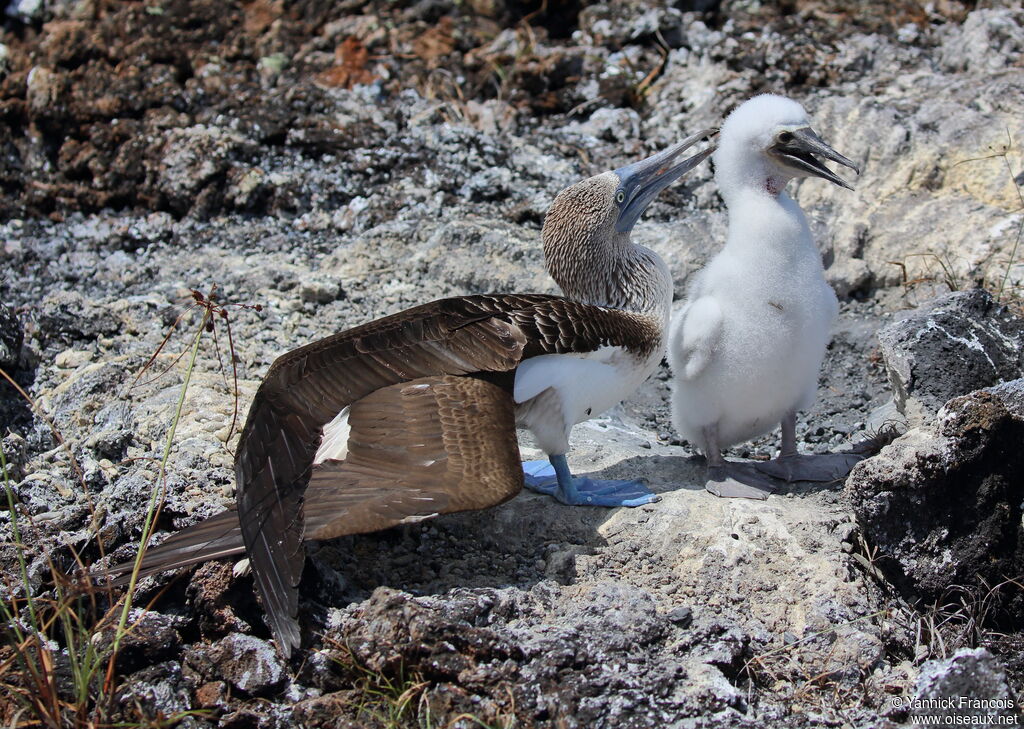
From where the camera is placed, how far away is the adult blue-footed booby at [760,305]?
13.6 ft

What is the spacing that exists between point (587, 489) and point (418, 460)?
34.6 inches

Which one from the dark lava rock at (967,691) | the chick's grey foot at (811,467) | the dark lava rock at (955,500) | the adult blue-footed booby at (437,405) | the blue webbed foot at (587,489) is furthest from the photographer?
the chick's grey foot at (811,467)

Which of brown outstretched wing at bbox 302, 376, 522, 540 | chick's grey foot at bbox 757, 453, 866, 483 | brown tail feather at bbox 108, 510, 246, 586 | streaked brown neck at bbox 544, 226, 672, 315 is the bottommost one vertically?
chick's grey foot at bbox 757, 453, 866, 483

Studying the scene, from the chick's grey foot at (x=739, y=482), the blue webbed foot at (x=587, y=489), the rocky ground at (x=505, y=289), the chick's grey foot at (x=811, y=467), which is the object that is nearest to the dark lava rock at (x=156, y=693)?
→ the rocky ground at (x=505, y=289)

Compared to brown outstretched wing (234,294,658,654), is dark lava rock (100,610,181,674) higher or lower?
lower

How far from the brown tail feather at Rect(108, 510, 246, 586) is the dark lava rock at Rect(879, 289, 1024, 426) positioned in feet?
8.88

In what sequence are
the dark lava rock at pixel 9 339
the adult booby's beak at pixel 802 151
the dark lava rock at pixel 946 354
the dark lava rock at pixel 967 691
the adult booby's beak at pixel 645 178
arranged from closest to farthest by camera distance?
the dark lava rock at pixel 967 691 < the adult booby's beak at pixel 802 151 < the dark lava rock at pixel 946 354 < the adult booby's beak at pixel 645 178 < the dark lava rock at pixel 9 339

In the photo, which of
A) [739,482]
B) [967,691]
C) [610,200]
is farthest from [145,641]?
[610,200]

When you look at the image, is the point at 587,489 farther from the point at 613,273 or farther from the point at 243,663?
the point at 243,663

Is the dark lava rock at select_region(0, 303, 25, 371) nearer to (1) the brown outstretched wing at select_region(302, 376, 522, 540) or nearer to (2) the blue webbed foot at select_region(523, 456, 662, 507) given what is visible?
(1) the brown outstretched wing at select_region(302, 376, 522, 540)

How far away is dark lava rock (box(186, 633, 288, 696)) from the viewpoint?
3.11 metres

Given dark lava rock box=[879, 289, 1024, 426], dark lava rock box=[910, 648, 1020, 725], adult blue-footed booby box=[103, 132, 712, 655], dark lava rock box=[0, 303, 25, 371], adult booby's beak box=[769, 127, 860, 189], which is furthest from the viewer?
dark lava rock box=[0, 303, 25, 371]

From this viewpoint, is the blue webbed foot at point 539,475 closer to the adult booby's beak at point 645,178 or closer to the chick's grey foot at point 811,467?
the chick's grey foot at point 811,467

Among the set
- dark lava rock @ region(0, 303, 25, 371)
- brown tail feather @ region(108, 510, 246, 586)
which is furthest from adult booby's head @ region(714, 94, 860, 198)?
dark lava rock @ region(0, 303, 25, 371)
